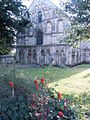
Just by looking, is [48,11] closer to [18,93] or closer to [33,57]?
[33,57]

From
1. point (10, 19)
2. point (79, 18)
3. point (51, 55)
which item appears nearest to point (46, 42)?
point (51, 55)

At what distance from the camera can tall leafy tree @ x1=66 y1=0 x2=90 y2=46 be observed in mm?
7141

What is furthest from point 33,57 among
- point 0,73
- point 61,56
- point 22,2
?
point 0,73

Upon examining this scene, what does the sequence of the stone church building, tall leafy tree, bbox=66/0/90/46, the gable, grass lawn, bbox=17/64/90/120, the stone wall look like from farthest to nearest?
1. the gable
2. the stone church building
3. the stone wall
4. tall leafy tree, bbox=66/0/90/46
5. grass lawn, bbox=17/64/90/120

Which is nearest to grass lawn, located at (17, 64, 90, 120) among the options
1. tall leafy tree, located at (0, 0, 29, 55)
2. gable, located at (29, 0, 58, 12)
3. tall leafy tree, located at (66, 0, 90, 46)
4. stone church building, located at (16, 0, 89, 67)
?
tall leafy tree, located at (66, 0, 90, 46)

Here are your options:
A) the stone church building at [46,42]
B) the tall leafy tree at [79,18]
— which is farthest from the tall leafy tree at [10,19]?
the tall leafy tree at [79,18]

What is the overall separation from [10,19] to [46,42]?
44.9ft

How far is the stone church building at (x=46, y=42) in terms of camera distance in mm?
29062

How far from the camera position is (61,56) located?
1153 inches

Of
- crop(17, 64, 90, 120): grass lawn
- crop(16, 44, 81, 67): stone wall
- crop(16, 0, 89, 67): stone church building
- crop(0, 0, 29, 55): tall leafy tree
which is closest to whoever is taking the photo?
crop(17, 64, 90, 120): grass lawn

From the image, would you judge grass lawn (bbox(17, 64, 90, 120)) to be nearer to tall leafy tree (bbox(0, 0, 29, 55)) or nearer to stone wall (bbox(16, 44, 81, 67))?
tall leafy tree (bbox(0, 0, 29, 55))

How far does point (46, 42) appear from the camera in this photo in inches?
1280

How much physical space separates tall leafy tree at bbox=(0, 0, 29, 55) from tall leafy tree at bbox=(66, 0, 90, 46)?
37.0 feet

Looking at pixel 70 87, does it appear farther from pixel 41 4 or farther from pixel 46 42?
pixel 41 4
